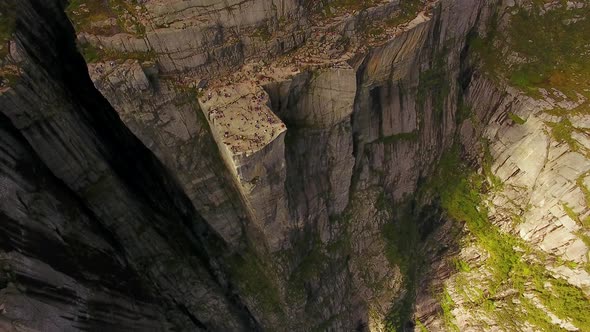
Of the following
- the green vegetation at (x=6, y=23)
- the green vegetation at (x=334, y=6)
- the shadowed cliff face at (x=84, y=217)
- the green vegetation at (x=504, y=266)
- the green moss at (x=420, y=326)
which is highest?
the green vegetation at (x=6, y=23)

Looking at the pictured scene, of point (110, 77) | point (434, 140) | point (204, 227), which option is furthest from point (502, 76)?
point (110, 77)

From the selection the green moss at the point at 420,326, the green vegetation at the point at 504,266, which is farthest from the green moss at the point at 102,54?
the green moss at the point at 420,326

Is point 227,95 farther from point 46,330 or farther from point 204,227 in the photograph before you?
point 46,330

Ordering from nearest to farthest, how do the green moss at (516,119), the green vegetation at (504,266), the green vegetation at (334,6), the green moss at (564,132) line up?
the green vegetation at (334,6) → the green moss at (564,132) → the green vegetation at (504,266) → the green moss at (516,119)

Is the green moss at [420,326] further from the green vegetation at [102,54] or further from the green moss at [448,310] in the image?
the green vegetation at [102,54]

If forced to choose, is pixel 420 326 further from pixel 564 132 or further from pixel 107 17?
pixel 107 17

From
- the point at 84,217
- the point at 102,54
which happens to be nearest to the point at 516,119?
the point at 102,54

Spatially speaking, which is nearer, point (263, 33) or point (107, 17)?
point (107, 17)
